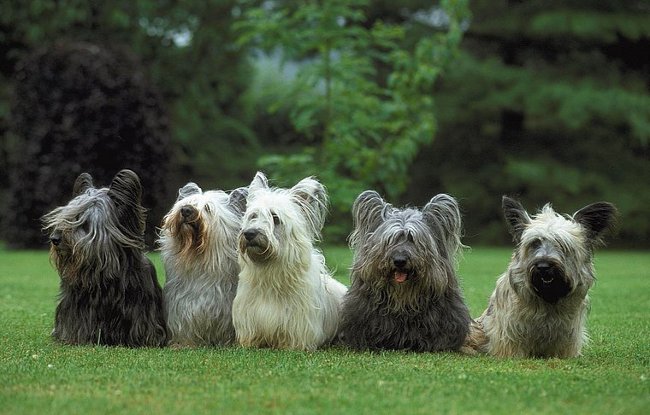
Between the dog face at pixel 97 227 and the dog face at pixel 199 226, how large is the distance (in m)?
0.29

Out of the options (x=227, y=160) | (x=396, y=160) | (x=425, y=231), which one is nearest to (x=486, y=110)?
(x=227, y=160)

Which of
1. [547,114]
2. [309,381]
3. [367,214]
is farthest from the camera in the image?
[547,114]

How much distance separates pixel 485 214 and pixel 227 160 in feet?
23.9

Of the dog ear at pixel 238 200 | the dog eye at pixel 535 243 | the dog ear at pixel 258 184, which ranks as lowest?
the dog eye at pixel 535 243

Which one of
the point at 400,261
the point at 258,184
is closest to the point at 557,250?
the point at 400,261

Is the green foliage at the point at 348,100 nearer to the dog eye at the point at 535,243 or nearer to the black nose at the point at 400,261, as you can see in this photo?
the black nose at the point at 400,261

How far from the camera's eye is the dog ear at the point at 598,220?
26.9 feet

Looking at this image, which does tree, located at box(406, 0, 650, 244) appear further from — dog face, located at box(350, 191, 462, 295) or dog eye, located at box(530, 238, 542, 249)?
dog eye, located at box(530, 238, 542, 249)

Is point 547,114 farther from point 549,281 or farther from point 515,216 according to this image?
point 549,281

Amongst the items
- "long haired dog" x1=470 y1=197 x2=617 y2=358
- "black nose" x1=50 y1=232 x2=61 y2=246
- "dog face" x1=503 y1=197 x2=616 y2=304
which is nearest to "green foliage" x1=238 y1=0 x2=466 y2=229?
"black nose" x1=50 y1=232 x2=61 y2=246

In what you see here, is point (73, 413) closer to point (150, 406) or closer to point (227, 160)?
point (150, 406)

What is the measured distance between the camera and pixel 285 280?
8500 mm

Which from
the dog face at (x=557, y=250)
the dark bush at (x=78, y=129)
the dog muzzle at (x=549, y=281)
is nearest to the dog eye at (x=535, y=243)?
the dog face at (x=557, y=250)

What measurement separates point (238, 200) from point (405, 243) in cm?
158
